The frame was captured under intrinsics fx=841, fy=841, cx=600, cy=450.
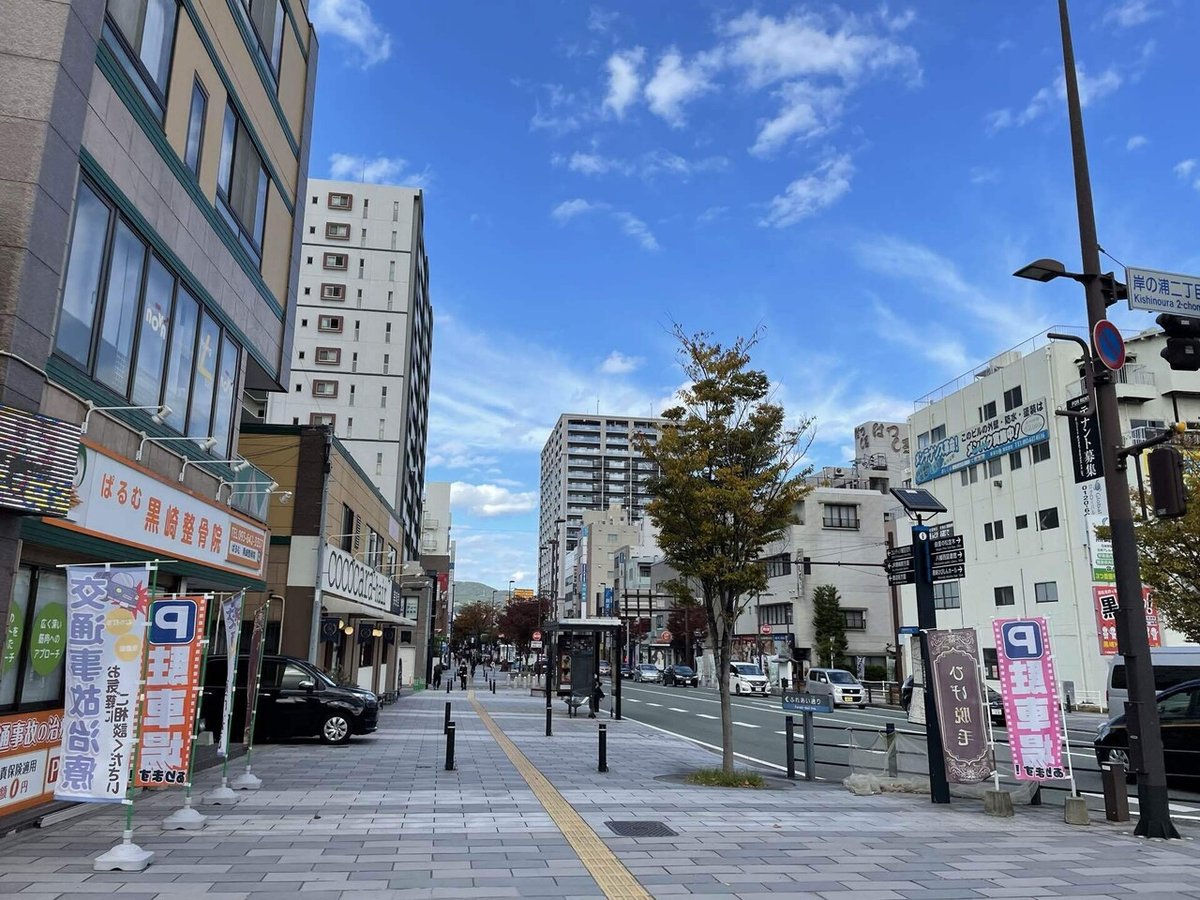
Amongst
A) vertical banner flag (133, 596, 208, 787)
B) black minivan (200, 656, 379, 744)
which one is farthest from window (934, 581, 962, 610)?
vertical banner flag (133, 596, 208, 787)

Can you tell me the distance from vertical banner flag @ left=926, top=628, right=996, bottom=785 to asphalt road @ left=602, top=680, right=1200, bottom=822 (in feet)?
5.83

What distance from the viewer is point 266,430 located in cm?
2400

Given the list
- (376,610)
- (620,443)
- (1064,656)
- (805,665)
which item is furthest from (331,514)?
(620,443)

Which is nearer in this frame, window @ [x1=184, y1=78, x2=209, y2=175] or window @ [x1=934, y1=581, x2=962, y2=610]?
window @ [x1=184, y1=78, x2=209, y2=175]

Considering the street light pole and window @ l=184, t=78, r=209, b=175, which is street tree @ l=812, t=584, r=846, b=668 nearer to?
the street light pole

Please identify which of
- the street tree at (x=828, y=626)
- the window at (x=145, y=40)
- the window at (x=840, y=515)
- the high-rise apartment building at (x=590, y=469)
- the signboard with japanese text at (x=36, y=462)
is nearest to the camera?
the signboard with japanese text at (x=36, y=462)

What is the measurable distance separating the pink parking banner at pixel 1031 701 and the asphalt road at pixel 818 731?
61.3 inches

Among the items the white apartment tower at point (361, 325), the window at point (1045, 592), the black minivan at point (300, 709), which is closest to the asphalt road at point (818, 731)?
the window at point (1045, 592)

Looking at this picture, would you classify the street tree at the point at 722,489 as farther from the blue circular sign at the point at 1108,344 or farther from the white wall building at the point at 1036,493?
the white wall building at the point at 1036,493

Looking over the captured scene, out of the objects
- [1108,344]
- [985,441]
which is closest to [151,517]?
[1108,344]

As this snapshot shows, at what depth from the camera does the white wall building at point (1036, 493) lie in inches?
1487

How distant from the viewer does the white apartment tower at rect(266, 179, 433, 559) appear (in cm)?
5669

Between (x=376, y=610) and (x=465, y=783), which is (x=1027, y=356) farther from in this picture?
(x=465, y=783)

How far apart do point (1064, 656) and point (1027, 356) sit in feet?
47.0
